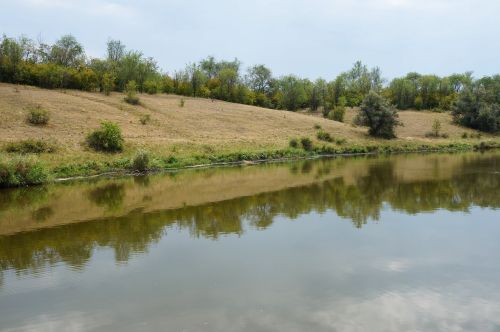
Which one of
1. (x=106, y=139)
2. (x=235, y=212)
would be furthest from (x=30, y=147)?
(x=235, y=212)

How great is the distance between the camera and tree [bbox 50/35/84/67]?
3364 inches

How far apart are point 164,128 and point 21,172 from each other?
29.0 m

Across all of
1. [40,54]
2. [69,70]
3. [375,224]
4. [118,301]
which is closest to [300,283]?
[118,301]

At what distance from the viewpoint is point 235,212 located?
25484mm

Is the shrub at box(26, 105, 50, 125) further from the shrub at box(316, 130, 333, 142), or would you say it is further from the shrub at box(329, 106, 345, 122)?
the shrub at box(329, 106, 345, 122)

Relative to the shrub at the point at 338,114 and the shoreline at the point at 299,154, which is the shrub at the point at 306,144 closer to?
the shoreline at the point at 299,154

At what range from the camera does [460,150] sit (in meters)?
75.0

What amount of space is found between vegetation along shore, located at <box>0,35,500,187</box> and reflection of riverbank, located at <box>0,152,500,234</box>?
216 inches

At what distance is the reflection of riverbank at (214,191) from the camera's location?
2555 cm

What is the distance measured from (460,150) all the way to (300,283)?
230 ft

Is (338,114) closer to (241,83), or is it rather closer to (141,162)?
(241,83)

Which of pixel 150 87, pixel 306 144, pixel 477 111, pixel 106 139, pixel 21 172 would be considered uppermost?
→ pixel 150 87

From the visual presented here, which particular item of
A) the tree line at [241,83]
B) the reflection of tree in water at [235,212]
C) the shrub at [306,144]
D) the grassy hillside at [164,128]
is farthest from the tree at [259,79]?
the reflection of tree in water at [235,212]

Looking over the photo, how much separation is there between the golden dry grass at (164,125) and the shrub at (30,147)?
3.90ft
